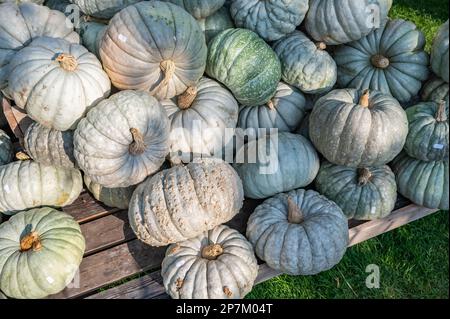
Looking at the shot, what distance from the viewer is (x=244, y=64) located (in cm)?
298

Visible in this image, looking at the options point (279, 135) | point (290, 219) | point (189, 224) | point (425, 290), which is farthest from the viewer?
point (425, 290)

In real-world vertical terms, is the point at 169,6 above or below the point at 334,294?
above

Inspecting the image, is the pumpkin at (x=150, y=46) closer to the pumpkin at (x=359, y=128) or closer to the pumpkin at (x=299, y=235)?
the pumpkin at (x=359, y=128)

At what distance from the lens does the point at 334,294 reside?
3236 mm

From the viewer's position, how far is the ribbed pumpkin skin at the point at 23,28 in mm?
2834

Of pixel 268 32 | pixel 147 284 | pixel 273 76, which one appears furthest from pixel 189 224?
pixel 268 32

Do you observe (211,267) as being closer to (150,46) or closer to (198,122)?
(198,122)

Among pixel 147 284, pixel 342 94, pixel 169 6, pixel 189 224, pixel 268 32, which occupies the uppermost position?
pixel 169 6

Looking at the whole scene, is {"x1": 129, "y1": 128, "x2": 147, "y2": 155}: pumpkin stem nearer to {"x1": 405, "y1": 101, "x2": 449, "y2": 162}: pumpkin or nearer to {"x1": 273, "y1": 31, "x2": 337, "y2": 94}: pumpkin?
{"x1": 273, "y1": 31, "x2": 337, "y2": 94}: pumpkin

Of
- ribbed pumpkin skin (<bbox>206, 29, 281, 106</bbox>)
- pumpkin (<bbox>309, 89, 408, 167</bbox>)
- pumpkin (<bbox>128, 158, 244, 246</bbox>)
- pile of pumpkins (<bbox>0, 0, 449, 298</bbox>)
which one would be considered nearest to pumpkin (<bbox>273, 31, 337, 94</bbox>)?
pile of pumpkins (<bbox>0, 0, 449, 298</bbox>)

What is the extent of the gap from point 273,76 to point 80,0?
4.47ft

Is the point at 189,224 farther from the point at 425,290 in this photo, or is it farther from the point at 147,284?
the point at 425,290

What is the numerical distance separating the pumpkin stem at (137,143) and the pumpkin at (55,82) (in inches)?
13.4

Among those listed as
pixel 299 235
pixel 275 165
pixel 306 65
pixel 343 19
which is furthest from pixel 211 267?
pixel 343 19
